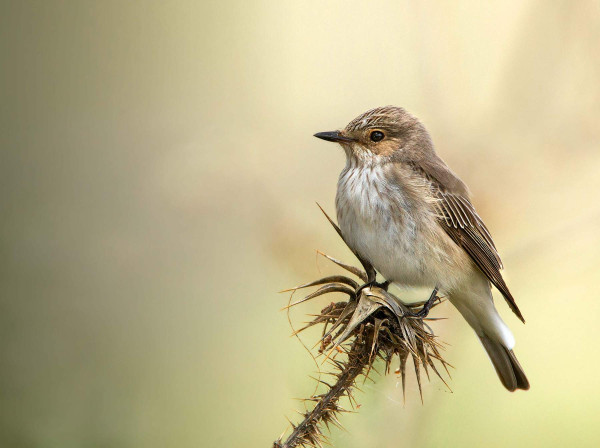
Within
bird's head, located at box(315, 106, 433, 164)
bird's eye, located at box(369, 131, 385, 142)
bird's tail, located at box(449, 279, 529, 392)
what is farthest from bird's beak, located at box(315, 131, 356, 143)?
bird's tail, located at box(449, 279, 529, 392)

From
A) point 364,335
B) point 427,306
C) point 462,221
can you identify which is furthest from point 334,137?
point 364,335

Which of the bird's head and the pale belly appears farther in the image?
→ the bird's head

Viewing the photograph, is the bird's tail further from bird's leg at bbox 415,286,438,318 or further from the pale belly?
bird's leg at bbox 415,286,438,318

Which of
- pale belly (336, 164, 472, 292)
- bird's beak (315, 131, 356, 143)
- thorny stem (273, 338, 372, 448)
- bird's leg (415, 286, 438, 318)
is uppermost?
bird's beak (315, 131, 356, 143)

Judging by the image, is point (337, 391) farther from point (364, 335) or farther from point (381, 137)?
point (381, 137)

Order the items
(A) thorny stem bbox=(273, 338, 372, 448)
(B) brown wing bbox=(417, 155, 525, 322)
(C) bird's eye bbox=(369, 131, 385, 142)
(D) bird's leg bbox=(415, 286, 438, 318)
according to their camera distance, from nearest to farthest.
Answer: (A) thorny stem bbox=(273, 338, 372, 448), (D) bird's leg bbox=(415, 286, 438, 318), (B) brown wing bbox=(417, 155, 525, 322), (C) bird's eye bbox=(369, 131, 385, 142)

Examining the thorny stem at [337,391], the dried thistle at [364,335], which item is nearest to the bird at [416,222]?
the dried thistle at [364,335]

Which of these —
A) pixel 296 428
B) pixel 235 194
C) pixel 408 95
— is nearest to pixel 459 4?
pixel 408 95

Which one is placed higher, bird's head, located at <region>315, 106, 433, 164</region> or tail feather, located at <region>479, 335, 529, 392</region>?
bird's head, located at <region>315, 106, 433, 164</region>

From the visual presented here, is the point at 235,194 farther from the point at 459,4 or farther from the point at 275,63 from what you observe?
the point at 459,4

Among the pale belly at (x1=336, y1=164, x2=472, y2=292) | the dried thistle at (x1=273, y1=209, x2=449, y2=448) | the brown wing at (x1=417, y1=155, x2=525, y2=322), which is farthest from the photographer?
the brown wing at (x1=417, y1=155, x2=525, y2=322)
